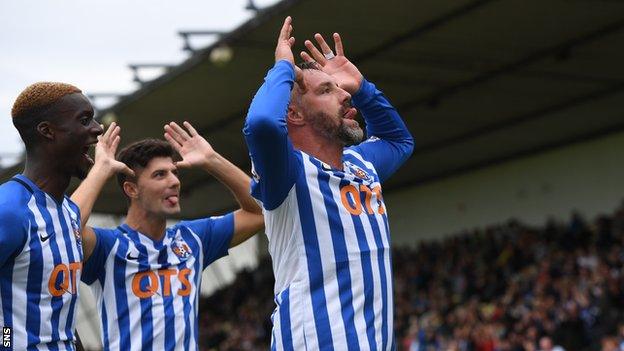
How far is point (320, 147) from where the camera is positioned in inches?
185

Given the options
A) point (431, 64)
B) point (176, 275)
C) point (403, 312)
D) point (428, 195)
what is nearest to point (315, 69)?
point (176, 275)

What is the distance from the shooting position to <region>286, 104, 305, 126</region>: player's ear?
4.71m

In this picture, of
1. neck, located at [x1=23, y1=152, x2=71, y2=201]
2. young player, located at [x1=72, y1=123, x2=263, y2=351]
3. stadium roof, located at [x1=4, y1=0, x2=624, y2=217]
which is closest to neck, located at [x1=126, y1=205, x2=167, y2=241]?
young player, located at [x1=72, y1=123, x2=263, y2=351]

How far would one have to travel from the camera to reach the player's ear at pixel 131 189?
21.6ft

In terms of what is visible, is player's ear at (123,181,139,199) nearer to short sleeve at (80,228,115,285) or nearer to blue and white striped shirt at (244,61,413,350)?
short sleeve at (80,228,115,285)

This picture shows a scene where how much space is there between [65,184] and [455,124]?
2064 cm

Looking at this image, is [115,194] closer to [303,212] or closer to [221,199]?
[221,199]

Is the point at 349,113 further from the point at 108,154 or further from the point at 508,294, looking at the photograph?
the point at 508,294

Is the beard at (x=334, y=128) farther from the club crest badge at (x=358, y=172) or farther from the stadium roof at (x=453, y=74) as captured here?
the stadium roof at (x=453, y=74)

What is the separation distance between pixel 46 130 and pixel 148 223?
208cm

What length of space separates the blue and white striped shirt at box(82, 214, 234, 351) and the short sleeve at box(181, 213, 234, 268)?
0.34ft

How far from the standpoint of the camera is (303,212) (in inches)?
175

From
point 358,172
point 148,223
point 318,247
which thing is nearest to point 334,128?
point 358,172

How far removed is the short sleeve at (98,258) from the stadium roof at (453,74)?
10.5 metres
